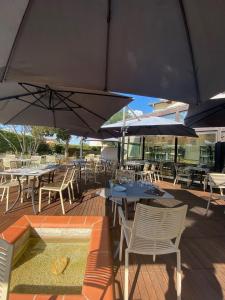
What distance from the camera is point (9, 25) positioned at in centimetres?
175

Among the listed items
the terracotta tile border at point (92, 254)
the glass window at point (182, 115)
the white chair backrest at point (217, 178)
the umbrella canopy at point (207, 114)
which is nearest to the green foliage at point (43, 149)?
the glass window at point (182, 115)

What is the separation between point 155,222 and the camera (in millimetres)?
2084

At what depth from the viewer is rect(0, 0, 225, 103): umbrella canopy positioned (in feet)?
5.62

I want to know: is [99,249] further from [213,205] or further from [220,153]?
[220,153]

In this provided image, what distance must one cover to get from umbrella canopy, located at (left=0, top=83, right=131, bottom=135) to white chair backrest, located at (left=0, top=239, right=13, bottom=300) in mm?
2818

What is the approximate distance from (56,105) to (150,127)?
5120mm

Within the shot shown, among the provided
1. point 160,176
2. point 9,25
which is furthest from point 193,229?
point 160,176

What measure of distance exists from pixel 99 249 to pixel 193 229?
2095 mm

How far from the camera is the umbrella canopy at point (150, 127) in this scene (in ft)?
24.9

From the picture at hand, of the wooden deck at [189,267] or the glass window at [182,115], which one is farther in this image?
the glass window at [182,115]

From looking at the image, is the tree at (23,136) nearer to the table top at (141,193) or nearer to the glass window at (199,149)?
the glass window at (199,149)

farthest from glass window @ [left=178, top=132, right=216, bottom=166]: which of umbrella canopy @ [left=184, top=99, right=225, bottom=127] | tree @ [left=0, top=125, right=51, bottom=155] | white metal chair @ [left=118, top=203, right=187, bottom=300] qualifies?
tree @ [left=0, top=125, right=51, bottom=155]

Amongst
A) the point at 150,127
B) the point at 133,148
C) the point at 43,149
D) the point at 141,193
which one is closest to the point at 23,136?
the point at 43,149

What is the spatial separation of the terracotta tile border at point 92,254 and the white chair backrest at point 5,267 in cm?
49
